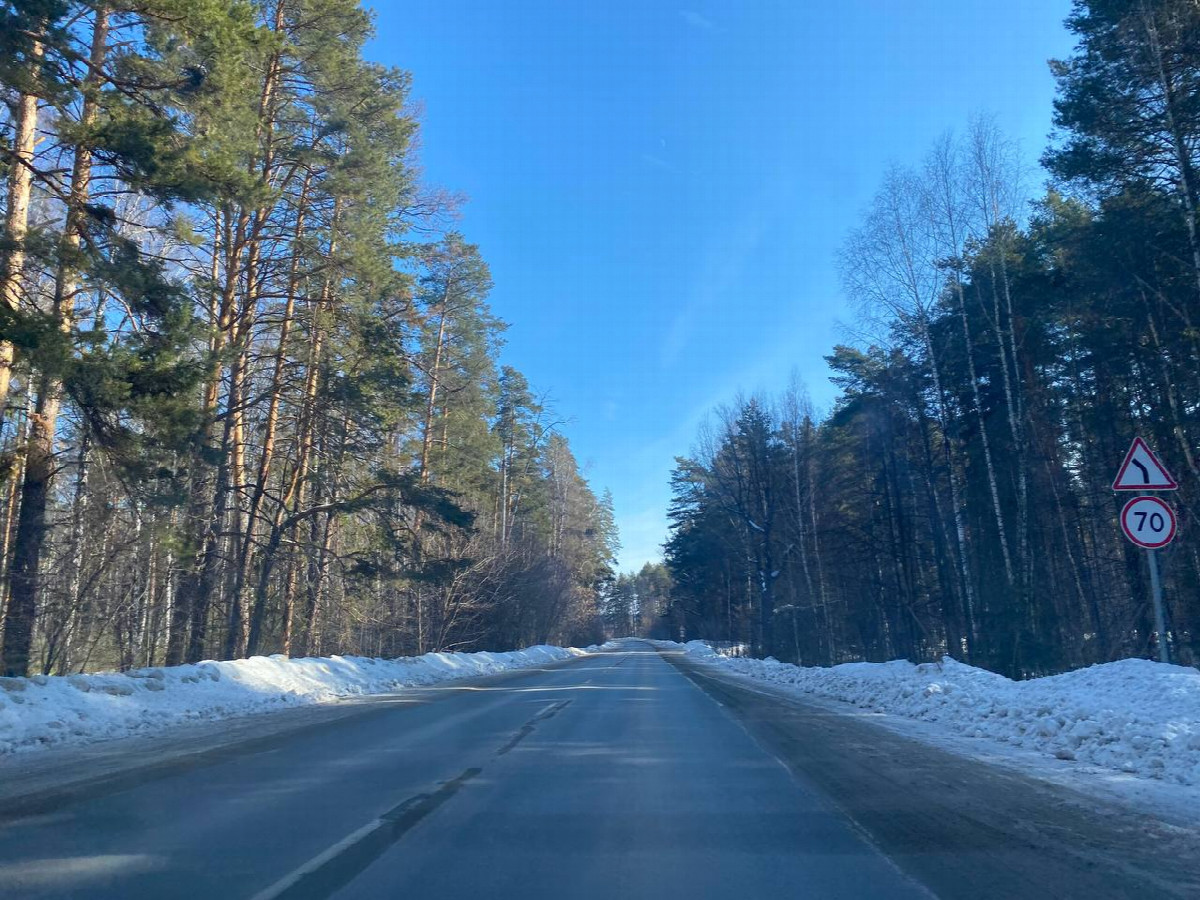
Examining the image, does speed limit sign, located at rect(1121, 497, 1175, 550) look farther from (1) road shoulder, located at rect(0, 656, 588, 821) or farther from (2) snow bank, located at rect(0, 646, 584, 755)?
(2) snow bank, located at rect(0, 646, 584, 755)

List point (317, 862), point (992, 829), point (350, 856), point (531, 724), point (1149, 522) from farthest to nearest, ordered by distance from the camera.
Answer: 1. point (531, 724)
2. point (1149, 522)
3. point (992, 829)
4. point (350, 856)
5. point (317, 862)

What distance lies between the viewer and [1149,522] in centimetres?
1116

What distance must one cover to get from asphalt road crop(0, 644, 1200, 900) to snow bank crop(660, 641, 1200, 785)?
5.09 ft

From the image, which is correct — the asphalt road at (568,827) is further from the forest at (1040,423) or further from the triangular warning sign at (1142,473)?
the forest at (1040,423)

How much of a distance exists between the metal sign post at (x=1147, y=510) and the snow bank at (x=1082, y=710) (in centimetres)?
96

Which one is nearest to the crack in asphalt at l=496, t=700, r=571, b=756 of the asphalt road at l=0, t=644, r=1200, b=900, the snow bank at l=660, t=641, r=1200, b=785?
the asphalt road at l=0, t=644, r=1200, b=900

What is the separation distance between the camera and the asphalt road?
555 centimetres

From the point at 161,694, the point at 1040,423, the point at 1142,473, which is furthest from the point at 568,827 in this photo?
the point at 1040,423

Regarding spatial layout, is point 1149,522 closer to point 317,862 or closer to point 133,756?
point 317,862

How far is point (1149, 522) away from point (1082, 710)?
2679 millimetres

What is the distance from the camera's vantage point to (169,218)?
18281mm

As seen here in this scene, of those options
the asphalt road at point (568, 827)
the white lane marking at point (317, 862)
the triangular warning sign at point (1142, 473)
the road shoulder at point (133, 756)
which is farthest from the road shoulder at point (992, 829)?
the road shoulder at point (133, 756)

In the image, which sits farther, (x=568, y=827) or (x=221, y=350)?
(x=221, y=350)

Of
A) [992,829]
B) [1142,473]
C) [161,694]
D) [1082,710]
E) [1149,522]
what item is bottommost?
[992,829]
